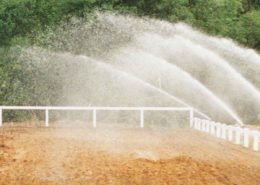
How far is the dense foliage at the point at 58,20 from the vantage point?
1597 inches

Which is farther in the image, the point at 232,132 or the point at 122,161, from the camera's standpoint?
the point at 232,132

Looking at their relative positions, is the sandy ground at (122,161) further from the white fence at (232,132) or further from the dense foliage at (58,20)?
the dense foliage at (58,20)

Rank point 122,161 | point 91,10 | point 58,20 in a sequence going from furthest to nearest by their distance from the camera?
1. point 58,20
2. point 91,10
3. point 122,161

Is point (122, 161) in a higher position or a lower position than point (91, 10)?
lower

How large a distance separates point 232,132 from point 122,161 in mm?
10808

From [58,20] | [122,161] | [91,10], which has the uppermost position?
[91,10]

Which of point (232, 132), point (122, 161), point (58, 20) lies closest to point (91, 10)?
point (58, 20)

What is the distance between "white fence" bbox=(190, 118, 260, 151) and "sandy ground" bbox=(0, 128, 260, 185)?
0.58m

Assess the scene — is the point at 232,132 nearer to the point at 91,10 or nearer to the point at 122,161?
the point at 122,161

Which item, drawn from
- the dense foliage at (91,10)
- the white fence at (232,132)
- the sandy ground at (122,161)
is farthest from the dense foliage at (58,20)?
the sandy ground at (122,161)

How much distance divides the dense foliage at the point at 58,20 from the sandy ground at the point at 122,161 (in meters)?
17.1

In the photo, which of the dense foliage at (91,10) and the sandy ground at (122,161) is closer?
the sandy ground at (122,161)

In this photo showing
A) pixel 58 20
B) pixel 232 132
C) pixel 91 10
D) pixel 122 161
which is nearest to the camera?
pixel 122 161

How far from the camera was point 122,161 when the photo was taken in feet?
53.3
